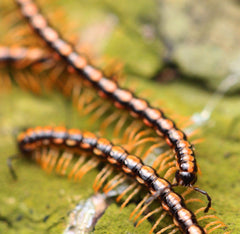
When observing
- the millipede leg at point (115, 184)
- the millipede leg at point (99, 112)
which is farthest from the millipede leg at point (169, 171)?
the millipede leg at point (99, 112)

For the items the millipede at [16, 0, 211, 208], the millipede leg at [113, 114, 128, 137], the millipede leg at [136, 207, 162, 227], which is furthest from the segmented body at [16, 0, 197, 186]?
the millipede leg at [136, 207, 162, 227]

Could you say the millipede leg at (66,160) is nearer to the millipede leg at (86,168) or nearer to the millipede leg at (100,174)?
the millipede leg at (86,168)

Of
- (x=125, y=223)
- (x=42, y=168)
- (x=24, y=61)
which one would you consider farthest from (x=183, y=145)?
(x=24, y=61)

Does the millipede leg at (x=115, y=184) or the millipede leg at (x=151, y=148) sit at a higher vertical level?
the millipede leg at (x=151, y=148)

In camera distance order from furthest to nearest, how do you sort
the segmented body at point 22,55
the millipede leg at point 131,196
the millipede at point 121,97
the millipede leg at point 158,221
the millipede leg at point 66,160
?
the segmented body at point 22,55 → the millipede leg at point 66,160 → the millipede leg at point 131,196 → the millipede at point 121,97 → the millipede leg at point 158,221

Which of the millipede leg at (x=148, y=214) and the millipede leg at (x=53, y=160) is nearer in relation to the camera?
the millipede leg at (x=148, y=214)

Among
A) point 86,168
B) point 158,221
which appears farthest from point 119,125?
point 158,221

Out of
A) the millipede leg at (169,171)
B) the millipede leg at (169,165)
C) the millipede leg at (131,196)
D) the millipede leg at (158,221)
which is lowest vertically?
the millipede leg at (158,221)

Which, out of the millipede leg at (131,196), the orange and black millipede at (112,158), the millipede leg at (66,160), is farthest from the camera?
the millipede leg at (66,160)
